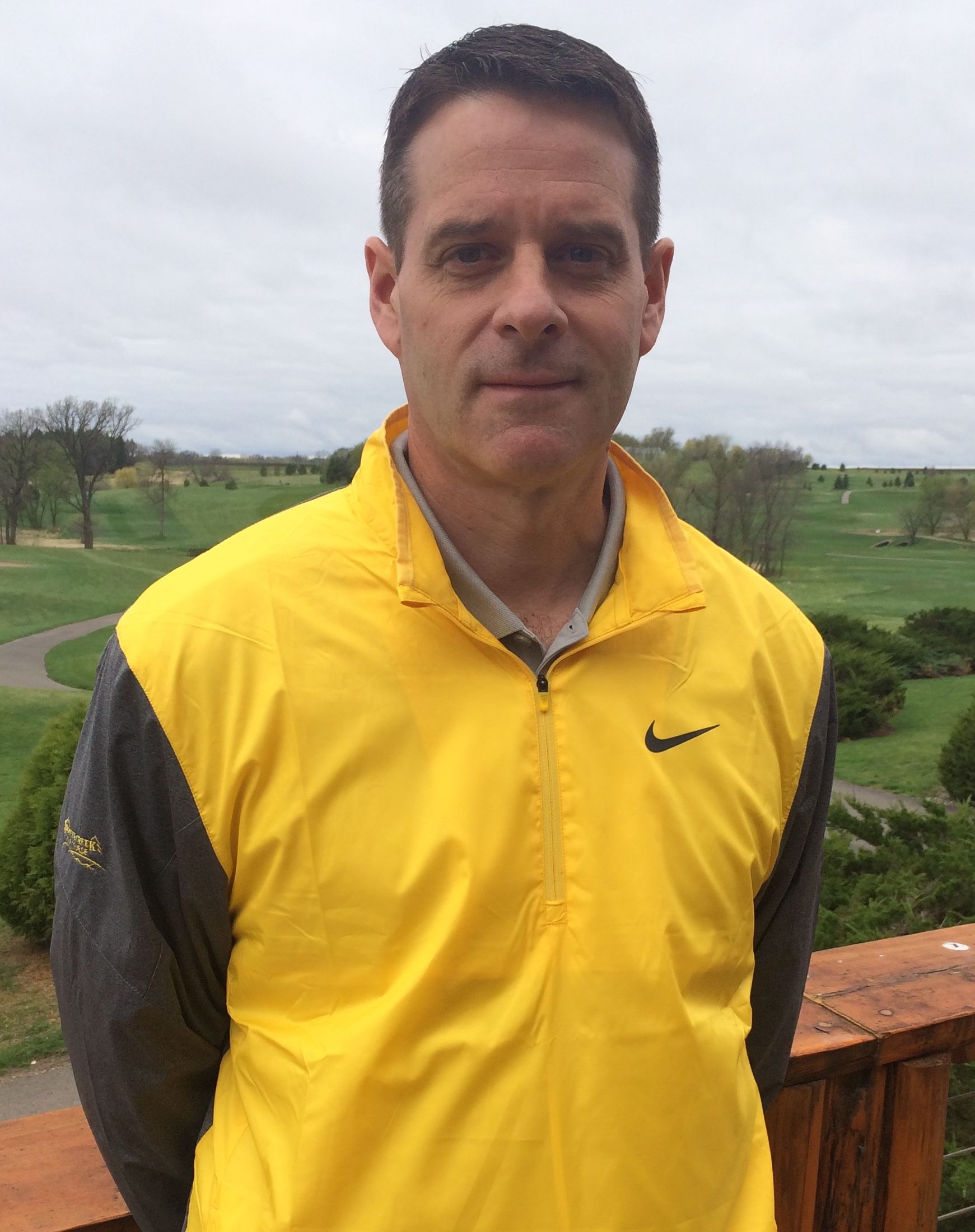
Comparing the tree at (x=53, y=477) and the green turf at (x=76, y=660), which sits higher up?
the tree at (x=53, y=477)

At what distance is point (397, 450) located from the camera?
1.62 metres

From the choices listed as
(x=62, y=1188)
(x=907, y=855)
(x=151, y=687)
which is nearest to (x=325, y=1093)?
(x=62, y=1188)

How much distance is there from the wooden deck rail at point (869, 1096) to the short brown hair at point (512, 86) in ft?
4.58

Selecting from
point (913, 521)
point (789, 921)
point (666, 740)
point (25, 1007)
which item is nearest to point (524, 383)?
point (666, 740)

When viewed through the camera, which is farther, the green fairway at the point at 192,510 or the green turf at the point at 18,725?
the green fairway at the point at 192,510

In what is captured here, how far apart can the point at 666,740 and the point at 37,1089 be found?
6.73 m

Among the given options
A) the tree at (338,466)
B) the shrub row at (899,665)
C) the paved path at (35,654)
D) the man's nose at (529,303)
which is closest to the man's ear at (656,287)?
the man's nose at (529,303)

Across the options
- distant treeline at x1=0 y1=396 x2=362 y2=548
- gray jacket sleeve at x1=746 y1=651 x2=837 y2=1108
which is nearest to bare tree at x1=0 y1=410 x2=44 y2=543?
distant treeline at x1=0 y1=396 x2=362 y2=548

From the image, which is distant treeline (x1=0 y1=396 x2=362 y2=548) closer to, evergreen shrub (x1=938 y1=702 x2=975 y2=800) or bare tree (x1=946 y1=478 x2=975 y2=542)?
evergreen shrub (x1=938 y1=702 x2=975 y2=800)

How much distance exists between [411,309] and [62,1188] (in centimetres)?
131

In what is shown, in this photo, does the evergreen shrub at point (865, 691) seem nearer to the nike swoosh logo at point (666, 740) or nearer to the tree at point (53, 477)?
the tree at point (53, 477)

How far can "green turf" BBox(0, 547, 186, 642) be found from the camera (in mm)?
21859

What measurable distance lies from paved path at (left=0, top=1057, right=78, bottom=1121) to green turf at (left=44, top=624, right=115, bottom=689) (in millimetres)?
10998

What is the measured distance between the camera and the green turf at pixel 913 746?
42.8 feet
